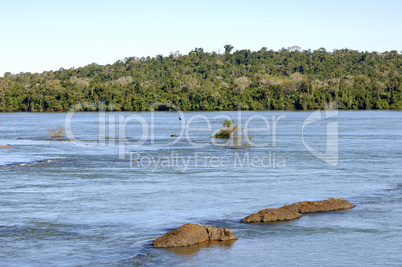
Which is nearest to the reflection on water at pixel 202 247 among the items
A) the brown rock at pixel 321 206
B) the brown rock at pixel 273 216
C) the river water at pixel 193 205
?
the river water at pixel 193 205

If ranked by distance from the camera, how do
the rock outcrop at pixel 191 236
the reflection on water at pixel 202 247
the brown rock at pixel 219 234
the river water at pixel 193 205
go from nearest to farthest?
the river water at pixel 193 205 < the reflection on water at pixel 202 247 < the rock outcrop at pixel 191 236 < the brown rock at pixel 219 234

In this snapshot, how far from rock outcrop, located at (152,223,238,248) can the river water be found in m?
0.28

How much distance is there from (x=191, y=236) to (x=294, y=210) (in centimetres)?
435

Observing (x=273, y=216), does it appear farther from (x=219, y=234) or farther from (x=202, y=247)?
(x=202, y=247)

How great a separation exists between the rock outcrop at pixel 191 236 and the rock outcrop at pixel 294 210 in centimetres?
205

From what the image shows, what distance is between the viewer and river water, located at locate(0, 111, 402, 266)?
45.2ft

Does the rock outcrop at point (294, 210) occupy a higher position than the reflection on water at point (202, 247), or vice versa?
the rock outcrop at point (294, 210)

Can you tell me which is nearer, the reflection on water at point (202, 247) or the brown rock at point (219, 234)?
the reflection on water at point (202, 247)

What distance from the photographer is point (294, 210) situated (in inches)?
693

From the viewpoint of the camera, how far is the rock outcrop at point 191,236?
46.9 ft

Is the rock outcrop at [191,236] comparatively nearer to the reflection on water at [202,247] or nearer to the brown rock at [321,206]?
the reflection on water at [202,247]

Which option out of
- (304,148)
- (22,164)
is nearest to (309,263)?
(22,164)

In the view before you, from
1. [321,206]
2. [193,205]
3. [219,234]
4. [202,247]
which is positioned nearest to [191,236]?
[202,247]

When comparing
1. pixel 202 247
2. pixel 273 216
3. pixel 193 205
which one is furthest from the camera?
pixel 193 205
